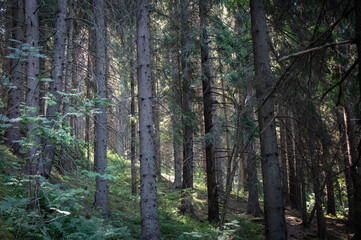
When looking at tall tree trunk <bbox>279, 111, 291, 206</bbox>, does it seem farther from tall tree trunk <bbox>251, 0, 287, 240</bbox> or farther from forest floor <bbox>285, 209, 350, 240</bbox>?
forest floor <bbox>285, 209, 350, 240</bbox>

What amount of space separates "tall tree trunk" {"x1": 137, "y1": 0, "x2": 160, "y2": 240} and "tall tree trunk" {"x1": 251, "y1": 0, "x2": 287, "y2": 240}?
2.76 m

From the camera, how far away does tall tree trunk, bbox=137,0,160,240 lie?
20.5 feet

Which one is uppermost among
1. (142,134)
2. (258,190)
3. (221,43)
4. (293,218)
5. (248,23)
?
(221,43)

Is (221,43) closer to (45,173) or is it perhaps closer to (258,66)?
(258,66)

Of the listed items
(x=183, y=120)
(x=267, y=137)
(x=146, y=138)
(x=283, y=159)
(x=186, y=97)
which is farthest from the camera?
(x=186, y=97)

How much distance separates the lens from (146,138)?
6.52m

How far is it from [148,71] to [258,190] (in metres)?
6.08

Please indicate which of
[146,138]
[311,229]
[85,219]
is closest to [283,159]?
[146,138]

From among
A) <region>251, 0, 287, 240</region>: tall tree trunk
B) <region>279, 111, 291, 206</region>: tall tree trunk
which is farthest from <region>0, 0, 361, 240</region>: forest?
<region>279, 111, 291, 206</region>: tall tree trunk

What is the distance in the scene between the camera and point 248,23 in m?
7.32

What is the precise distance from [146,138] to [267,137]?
3057mm

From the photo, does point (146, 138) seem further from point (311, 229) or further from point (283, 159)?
point (311, 229)

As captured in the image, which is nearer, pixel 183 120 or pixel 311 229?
pixel 183 120

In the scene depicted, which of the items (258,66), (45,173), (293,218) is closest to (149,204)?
(45,173)
